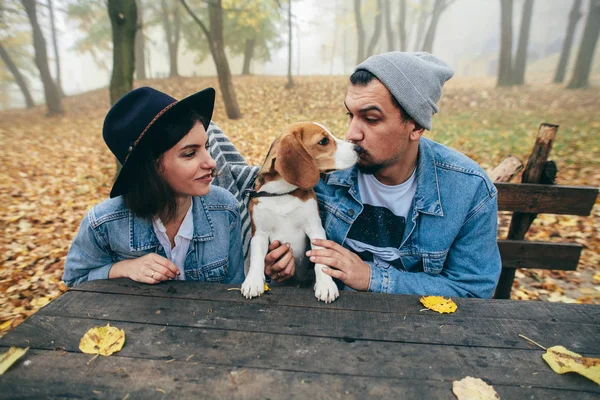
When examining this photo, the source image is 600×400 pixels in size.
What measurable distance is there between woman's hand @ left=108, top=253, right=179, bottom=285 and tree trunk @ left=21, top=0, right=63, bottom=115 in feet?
57.8

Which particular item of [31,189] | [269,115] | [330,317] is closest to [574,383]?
[330,317]

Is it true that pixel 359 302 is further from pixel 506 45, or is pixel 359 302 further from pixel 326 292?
pixel 506 45

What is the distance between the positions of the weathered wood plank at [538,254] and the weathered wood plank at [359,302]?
53.3 inches

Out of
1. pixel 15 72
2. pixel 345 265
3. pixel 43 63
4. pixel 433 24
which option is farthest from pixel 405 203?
pixel 15 72

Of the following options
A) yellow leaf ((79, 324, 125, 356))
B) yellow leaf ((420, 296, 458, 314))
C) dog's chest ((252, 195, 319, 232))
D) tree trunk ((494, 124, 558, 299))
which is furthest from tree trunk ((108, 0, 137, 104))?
yellow leaf ((420, 296, 458, 314))

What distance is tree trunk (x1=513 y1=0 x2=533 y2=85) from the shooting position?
15008 millimetres

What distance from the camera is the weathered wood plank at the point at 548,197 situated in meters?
2.80

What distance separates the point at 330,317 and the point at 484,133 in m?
9.81

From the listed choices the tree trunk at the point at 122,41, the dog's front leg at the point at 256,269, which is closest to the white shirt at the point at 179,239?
the dog's front leg at the point at 256,269

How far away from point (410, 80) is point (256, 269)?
1482mm

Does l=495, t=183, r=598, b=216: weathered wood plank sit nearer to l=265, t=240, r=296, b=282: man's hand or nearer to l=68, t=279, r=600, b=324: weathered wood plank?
l=68, t=279, r=600, b=324: weathered wood plank

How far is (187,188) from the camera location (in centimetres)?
199

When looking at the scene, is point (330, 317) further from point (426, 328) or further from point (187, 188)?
point (187, 188)

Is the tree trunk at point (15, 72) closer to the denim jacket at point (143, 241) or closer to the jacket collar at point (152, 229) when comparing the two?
the denim jacket at point (143, 241)
